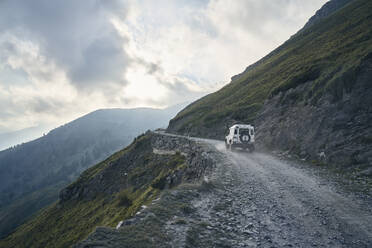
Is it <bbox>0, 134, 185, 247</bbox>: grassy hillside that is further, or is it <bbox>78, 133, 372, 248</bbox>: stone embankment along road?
<bbox>0, 134, 185, 247</bbox>: grassy hillside

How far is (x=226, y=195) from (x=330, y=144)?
39.6 feet

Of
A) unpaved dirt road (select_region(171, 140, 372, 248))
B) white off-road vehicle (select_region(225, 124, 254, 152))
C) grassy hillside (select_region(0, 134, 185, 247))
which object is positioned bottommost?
grassy hillside (select_region(0, 134, 185, 247))

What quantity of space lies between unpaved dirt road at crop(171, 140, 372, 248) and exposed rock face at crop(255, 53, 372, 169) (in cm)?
404

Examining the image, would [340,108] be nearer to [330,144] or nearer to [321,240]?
[330,144]

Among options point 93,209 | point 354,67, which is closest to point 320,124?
point 354,67

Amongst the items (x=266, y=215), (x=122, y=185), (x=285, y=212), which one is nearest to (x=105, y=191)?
(x=122, y=185)

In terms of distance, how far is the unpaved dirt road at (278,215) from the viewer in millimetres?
6543

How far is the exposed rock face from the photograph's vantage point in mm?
15172

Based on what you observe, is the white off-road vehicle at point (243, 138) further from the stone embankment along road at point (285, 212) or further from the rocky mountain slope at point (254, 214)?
the stone embankment along road at point (285, 212)

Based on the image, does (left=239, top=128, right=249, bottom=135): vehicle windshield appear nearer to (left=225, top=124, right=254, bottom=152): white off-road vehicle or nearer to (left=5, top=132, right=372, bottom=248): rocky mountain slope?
(left=225, top=124, right=254, bottom=152): white off-road vehicle

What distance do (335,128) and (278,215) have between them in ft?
44.8

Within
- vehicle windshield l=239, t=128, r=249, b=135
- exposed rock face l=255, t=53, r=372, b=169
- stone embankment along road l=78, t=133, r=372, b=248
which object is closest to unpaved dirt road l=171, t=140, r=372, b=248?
stone embankment along road l=78, t=133, r=372, b=248

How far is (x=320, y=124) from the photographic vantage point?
2000 centimetres

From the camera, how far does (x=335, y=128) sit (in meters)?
18.0
